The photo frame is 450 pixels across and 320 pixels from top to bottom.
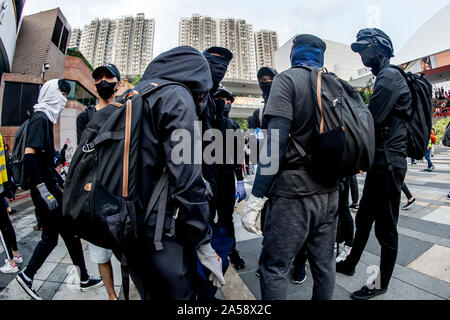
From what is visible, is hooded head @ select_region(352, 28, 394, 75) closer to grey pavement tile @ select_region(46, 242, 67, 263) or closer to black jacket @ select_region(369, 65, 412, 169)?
black jacket @ select_region(369, 65, 412, 169)

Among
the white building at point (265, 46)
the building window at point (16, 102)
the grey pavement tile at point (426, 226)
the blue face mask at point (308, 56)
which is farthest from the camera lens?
the white building at point (265, 46)

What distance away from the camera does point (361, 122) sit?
134cm

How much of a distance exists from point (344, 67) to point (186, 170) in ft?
247

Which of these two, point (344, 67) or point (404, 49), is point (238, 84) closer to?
point (404, 49)

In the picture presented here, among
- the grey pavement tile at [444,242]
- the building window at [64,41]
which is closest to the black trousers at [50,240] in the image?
the grey pavement tile at [444,242]

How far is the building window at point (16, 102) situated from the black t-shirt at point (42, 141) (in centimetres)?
1193

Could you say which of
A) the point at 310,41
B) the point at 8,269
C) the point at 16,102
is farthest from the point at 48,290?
the point at 16,102

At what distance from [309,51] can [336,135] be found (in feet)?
2.29

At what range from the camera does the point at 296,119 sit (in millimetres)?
1409

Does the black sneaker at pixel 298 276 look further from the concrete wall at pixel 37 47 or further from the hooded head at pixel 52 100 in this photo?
the concrete wall at pixel 37 47

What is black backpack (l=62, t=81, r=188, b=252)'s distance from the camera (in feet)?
3.40

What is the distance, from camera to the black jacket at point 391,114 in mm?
1902

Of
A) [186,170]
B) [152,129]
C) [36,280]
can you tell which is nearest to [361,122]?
[186,170]

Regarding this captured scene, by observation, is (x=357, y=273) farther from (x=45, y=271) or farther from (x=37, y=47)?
(x=37, y=47)
